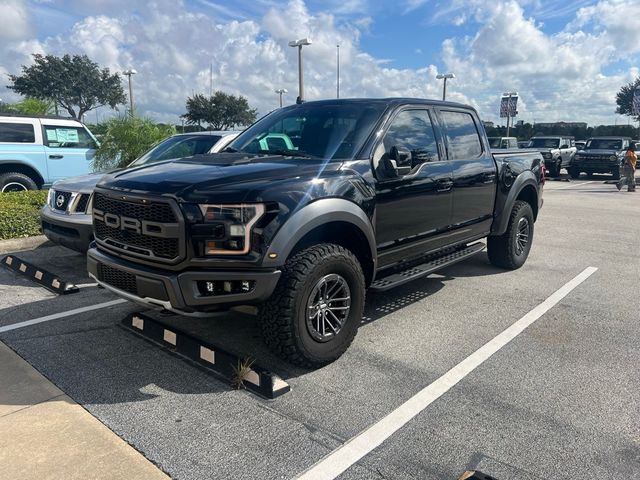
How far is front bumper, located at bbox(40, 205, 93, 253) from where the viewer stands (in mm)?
5703

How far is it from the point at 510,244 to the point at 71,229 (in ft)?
16.9

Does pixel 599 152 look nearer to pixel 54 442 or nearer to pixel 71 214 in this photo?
pixel 71 214

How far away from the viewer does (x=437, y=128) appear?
4.96 m

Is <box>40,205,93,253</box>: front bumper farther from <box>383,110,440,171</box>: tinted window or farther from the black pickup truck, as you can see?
<box>383,110,440,171</box>: tinted window

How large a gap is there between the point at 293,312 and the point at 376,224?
3.67ft

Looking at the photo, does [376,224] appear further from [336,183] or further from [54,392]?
[54,392]

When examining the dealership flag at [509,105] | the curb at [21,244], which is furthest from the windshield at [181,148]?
the dealership flag at [509,105]

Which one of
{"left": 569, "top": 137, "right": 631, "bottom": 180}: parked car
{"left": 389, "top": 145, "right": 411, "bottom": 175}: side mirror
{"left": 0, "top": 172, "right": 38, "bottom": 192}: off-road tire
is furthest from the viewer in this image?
{"left": 569, "top": 137, "right": 631, "bottom": 180}: parked car

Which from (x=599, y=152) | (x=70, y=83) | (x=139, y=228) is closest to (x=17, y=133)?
(x=139, y=228)

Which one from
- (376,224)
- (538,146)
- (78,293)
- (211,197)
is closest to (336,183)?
(376,224)

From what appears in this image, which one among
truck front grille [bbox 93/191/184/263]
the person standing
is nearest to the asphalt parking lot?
truck front grille [bbox 93/191/184/263]

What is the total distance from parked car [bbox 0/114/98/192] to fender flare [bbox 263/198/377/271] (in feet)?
27.5

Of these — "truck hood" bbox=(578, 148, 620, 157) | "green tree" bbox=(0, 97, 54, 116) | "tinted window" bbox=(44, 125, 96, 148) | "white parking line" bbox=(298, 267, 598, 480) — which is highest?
"green tree" bbox=(0, 97, 54, 116)

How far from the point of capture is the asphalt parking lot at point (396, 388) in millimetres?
2748
